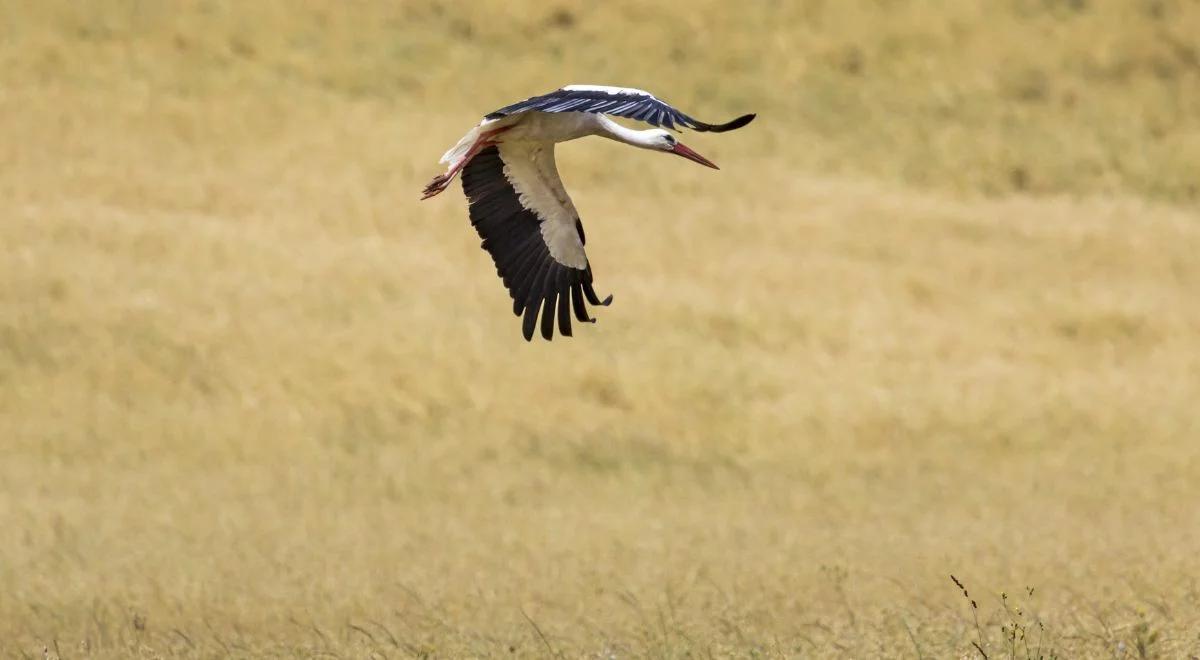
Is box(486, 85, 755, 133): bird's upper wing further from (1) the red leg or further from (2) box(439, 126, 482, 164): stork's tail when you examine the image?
(2) box(439, 126, 482, 164): stork's tail

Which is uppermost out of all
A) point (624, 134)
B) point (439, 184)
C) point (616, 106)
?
point (624, 134)

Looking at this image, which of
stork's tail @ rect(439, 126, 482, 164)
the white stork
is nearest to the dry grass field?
the white stork

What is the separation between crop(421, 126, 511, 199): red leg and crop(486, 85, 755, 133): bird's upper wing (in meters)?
0.34

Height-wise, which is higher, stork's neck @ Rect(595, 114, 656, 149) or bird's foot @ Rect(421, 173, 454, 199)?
stork's neck @ Rect(595, 114, 656, 149)

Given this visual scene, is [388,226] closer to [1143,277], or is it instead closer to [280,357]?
[280,357]

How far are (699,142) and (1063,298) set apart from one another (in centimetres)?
557

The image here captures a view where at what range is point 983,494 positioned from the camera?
1454 centimetres

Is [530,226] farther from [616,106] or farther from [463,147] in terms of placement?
[616,106]

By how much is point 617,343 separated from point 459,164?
7.86 metres

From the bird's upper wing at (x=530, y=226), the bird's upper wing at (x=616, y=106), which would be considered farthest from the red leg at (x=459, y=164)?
the bird's upper wing at (x=616, y=106)

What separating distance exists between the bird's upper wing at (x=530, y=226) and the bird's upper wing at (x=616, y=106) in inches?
37.5

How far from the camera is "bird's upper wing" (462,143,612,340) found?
9.27 metres

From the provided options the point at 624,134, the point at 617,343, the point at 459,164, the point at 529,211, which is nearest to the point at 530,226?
the point at 529,211

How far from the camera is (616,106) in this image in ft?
25.4
